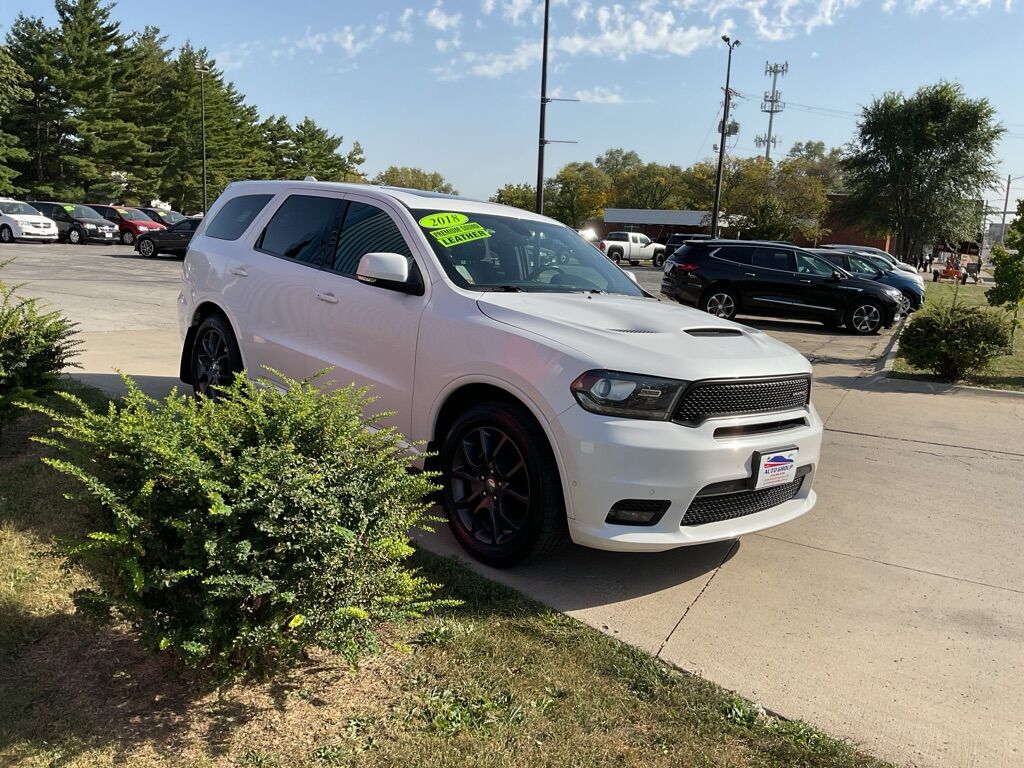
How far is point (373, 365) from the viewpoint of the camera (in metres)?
4.45

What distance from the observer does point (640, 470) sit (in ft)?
11.0

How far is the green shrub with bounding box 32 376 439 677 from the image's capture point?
2.28 metres

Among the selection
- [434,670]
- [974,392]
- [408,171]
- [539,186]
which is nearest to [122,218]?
[539,186]

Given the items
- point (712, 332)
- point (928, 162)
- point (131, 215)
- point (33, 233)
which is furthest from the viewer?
point (928, 162)

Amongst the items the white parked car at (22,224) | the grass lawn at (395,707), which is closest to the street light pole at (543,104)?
the grass lawn at (395,707)

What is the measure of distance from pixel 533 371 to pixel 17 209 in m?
34.1

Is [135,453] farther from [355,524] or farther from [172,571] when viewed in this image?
[355,524]

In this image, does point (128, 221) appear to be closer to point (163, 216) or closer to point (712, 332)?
point (163, 216)

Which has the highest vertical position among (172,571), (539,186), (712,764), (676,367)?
(539,186)

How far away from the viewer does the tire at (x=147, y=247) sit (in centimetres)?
2764

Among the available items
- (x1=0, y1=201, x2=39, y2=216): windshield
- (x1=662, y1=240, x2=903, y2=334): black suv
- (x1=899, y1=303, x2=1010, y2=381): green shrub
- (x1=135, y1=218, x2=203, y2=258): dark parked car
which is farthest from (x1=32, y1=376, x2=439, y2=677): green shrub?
(x1=0, y1=201, x2=39, y2=216): windshield

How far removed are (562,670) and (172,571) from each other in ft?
4.90

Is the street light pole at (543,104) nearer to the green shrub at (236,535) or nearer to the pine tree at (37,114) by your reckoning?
the green shrub at (236,535)

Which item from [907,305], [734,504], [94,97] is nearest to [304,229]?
[734,504]
